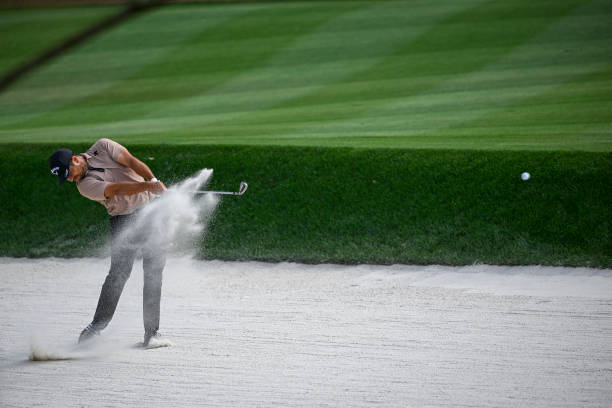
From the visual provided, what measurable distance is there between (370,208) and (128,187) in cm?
405

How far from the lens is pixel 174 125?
14086 mm

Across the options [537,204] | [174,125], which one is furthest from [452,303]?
[174,125]

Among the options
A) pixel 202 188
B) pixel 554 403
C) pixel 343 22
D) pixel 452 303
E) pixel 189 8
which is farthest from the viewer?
pixel 189 8

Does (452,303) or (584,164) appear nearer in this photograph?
(452,303)

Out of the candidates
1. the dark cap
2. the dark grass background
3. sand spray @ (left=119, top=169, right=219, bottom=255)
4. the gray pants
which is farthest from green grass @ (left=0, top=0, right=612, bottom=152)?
the gray pants

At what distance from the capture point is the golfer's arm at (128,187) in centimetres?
638

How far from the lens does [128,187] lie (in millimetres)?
6414

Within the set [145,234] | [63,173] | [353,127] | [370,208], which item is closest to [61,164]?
[63,173]

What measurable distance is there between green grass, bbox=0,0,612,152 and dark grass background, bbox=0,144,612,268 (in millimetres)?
673

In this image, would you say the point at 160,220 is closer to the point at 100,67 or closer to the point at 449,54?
the point at 449,54

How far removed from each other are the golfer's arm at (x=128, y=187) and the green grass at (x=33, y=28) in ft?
42.1

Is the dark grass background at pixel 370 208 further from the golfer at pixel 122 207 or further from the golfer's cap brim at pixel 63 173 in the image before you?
the golfer's cap brim at pixel 63 173

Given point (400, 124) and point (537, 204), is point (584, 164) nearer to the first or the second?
point (537, 204)

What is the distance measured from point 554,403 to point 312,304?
3.10 meters
